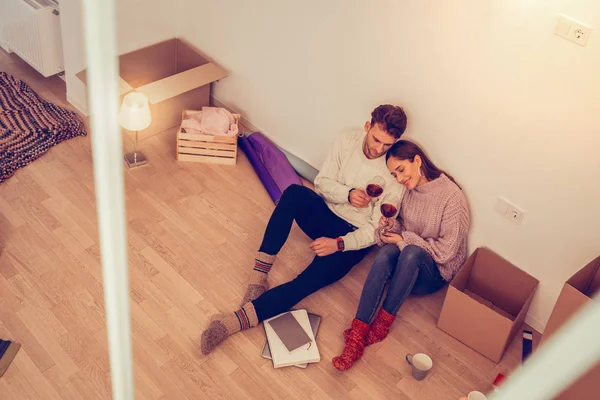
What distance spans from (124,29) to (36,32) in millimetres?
527

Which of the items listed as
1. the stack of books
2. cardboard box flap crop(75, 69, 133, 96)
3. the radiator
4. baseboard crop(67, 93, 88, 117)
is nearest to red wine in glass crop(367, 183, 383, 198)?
the stack of books

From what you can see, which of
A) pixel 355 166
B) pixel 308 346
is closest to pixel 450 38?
pixel 355 166

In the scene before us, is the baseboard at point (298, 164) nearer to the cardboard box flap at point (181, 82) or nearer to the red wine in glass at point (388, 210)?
the cardboard box flap at point (181, 82)

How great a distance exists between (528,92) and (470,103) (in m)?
0.26

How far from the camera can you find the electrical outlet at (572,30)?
2434 millimetres

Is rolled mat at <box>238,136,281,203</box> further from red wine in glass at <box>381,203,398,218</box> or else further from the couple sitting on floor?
red wine in glass at <box>381,203,398,218</box>

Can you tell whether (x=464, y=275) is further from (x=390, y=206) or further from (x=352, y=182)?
(x=352, y=182)

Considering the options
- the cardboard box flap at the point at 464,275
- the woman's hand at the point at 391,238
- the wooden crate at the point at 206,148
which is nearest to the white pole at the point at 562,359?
the cardboard box flap at the point at 464,275

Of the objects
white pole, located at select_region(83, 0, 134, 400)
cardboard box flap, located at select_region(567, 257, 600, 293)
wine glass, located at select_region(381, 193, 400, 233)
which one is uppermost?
cardboard box flap, located at select_region(567, 257, 600, 293)

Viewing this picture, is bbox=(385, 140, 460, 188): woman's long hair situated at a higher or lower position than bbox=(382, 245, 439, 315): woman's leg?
higher

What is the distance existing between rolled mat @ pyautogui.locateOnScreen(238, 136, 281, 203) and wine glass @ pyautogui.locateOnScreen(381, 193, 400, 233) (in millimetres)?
693

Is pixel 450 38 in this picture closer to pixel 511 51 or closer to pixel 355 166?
pixel 511 51

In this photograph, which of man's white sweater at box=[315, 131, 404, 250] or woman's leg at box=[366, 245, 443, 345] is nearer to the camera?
woman's leg at box=[366, 245, 443, 345]

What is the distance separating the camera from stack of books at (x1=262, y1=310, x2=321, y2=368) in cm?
286
